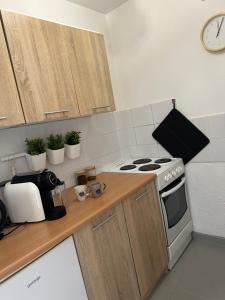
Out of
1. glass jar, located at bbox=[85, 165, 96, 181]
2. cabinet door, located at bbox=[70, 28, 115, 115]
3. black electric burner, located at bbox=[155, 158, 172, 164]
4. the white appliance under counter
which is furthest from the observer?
black electric burner, located at bbox=[155, 158, 172, 164]

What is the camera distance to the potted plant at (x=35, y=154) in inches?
65.0

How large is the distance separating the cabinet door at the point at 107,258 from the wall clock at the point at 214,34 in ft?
4.91

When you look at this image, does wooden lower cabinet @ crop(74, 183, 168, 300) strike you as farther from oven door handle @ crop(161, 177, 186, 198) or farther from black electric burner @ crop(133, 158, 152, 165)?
black electric burner @ crop(133, 158, 152, 165)

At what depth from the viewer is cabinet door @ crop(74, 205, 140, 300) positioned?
4.25ft

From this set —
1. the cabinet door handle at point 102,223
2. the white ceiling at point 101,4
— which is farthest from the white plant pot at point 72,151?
the white ceiling at point 101,4

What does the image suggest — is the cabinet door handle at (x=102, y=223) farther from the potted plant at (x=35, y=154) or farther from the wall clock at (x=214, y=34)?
the wall clock at (x=214, y=34)

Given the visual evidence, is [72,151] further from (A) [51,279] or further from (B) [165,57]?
(B) [165,57]

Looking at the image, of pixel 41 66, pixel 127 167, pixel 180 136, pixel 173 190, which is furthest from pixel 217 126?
pixel 41 66

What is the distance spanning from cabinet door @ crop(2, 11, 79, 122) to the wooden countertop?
0.60 meters

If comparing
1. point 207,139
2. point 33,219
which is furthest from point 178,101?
point 33,219

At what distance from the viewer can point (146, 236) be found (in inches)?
69.5

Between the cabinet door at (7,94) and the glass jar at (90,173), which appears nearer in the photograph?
the cabinet door at (7,94)

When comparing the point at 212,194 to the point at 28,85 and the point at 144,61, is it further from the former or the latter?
the point at 28,85

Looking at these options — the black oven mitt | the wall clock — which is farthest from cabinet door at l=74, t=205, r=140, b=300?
the wall clock
